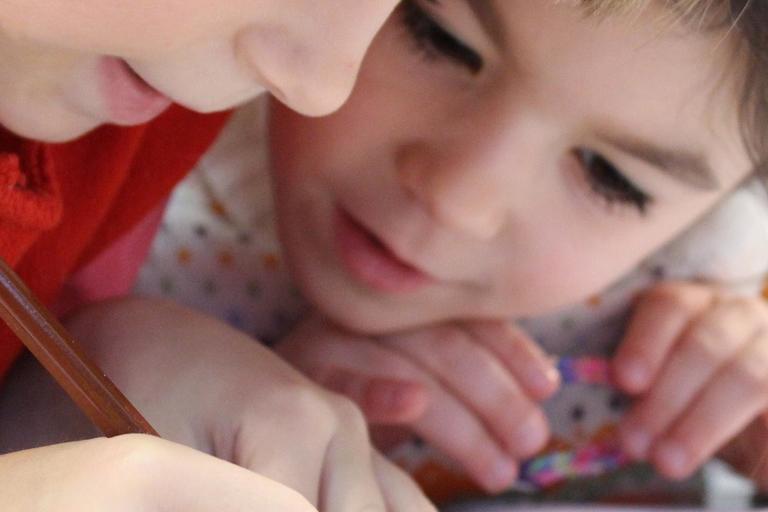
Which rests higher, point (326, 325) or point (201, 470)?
point (201, 470)

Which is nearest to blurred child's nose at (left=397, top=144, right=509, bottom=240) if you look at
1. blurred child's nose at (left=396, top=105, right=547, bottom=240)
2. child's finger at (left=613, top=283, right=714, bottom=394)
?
blurred child's nose at (left=396, top=105, right=547, bottom=240)

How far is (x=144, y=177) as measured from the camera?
0.50m

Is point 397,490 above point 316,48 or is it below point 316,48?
below

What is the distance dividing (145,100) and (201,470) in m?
0.13

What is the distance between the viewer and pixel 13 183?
0.36 meters

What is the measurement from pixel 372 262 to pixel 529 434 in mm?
158

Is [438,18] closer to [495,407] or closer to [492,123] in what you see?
[492,123]

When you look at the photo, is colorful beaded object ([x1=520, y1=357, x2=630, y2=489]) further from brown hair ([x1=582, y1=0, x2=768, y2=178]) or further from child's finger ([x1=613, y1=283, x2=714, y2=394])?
brown hair ([x1=582, y1=0, x2=768, y2=178])

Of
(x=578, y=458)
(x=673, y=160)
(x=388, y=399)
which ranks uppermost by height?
(x=673, y=160)

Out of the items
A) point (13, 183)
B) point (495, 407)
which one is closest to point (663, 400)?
point (495, 407)

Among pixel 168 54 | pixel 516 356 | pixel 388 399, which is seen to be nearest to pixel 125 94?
pixel 168 54

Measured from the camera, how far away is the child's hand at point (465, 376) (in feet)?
1.97

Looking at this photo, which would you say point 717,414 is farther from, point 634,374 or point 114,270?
point 114,270

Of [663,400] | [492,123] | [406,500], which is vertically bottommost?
[663,400]
